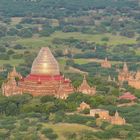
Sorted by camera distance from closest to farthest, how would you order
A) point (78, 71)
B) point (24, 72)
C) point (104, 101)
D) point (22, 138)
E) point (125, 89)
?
point (22, 138) → point (104, 101) → point (125, 89) → point (24, 72) → point (78, 71)

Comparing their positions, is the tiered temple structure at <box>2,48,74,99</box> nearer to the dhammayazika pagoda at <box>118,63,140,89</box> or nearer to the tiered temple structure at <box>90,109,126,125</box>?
the tiered temple structure at <box>90,109,126,125</box>

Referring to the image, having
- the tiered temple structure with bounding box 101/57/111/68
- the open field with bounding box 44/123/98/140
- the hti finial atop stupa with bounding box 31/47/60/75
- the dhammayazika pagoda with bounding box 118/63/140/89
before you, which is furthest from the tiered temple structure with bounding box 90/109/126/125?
the tiered temple structure with bounding box 101/57/111/68

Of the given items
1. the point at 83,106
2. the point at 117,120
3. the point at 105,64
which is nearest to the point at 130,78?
the point at 105,64

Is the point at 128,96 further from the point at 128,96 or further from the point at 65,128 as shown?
the point at 65,128

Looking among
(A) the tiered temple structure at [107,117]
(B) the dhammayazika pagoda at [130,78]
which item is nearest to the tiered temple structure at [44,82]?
(A) the tiered temple structure at [107,117]

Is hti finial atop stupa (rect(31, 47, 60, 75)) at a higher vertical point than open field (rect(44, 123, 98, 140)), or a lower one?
higher

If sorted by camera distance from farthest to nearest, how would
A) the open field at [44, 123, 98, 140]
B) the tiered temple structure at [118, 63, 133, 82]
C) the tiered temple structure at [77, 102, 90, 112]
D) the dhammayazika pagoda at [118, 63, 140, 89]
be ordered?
the tiered temple structure at [118, 63, 133, 82]
the dhammayazika pagoda at [118, 63, 140, 89]
the tiered temple structure at [77, 102, 90, 112]
the open field at [44, 123, 98, 140]

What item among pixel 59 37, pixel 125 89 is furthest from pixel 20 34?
pixel 125 89

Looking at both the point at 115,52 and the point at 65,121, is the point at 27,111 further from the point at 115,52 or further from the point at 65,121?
the point at 115,52
